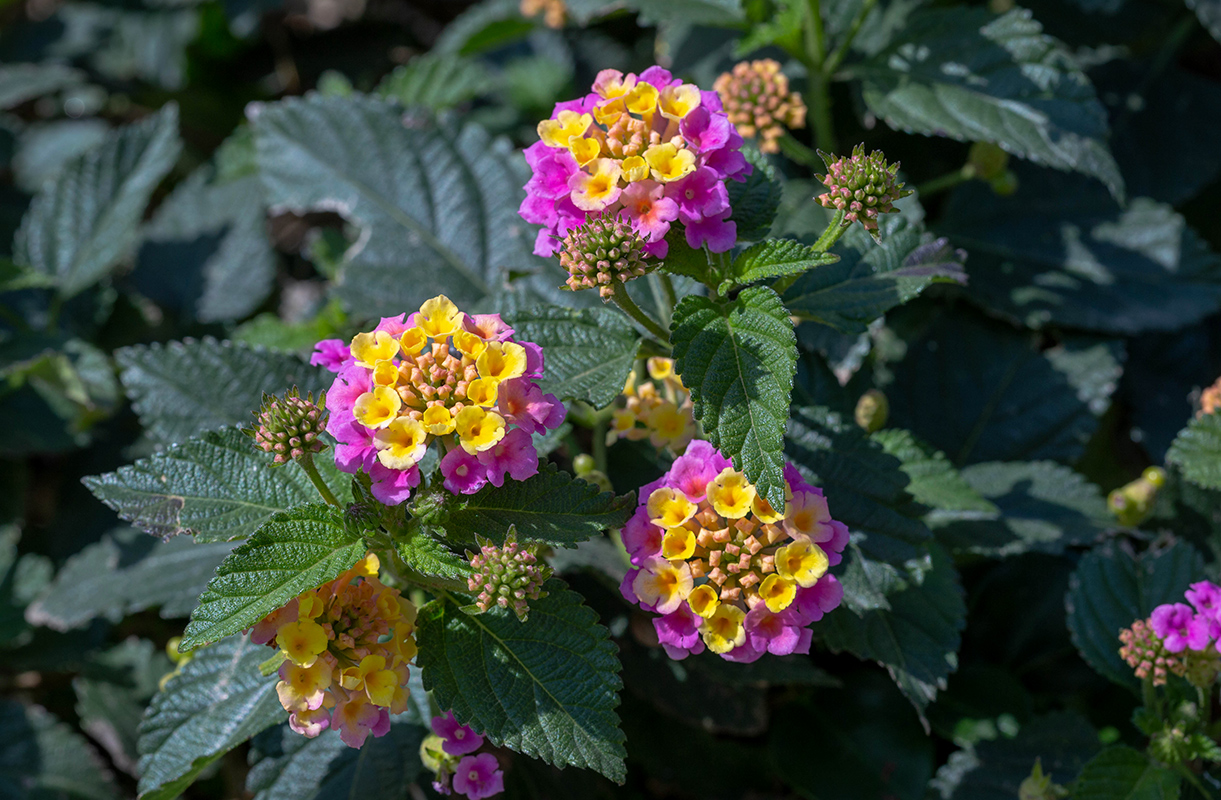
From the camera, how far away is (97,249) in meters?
2.67

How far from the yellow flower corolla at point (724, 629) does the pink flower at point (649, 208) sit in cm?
54

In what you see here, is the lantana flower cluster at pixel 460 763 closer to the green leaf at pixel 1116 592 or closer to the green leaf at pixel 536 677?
the green leaf at pixel 536 677

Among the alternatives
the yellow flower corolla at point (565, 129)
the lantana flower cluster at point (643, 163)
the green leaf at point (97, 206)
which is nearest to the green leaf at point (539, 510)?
the lantana flower cluster at point (643, 163)

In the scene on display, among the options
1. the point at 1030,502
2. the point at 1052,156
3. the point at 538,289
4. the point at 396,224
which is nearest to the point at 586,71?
the point at 396,224

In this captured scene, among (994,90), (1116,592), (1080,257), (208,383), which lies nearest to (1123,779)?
(1116,592)

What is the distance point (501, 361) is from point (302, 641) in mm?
475

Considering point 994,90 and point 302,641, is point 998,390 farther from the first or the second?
point 302,641

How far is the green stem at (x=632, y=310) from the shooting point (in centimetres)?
139

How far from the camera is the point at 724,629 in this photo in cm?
140

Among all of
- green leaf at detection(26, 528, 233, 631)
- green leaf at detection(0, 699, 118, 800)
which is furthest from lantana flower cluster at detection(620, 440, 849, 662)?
green leaf at detection(0, 699, 118, 800)

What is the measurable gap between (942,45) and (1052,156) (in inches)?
14.3

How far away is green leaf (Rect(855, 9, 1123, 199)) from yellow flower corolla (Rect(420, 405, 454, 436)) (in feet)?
4.21

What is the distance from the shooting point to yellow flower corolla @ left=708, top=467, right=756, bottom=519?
4.53ft

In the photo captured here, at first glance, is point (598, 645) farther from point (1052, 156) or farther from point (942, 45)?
point (942, 45)
